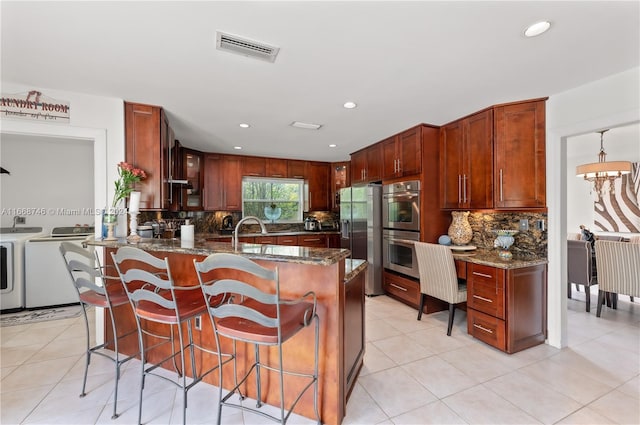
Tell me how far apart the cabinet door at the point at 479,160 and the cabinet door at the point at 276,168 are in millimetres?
3450

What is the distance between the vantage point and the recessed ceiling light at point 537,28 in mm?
1612

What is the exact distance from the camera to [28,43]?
1.79 m

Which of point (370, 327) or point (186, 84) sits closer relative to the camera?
point (186, 84)

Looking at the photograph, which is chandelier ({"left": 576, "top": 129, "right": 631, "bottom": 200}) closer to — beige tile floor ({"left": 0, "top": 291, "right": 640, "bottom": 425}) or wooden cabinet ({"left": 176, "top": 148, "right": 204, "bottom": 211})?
beige tile floor ({"left": 0, "top": 291, "right": 640, "bottom": 425})

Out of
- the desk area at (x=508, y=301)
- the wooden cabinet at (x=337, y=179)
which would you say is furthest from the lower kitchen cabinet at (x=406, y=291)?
the wooden cabinet at (x=337, y=179)

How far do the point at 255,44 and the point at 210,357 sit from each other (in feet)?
7.34

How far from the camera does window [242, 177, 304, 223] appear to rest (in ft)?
18.7

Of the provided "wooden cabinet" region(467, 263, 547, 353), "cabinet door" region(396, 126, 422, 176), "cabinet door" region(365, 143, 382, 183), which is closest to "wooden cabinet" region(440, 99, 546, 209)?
"cabinet door" region(396, 126, 422, 176)

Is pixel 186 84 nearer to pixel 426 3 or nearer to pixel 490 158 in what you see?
pixel 426 3

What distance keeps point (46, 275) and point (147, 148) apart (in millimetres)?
2449

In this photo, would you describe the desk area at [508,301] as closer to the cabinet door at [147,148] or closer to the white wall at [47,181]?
the cabinet door at [147,148]

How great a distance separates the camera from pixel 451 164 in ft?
11.4

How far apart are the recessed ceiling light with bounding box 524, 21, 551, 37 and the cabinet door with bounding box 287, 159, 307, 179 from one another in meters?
4.45

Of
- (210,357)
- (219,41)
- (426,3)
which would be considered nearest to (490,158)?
(426,3)
